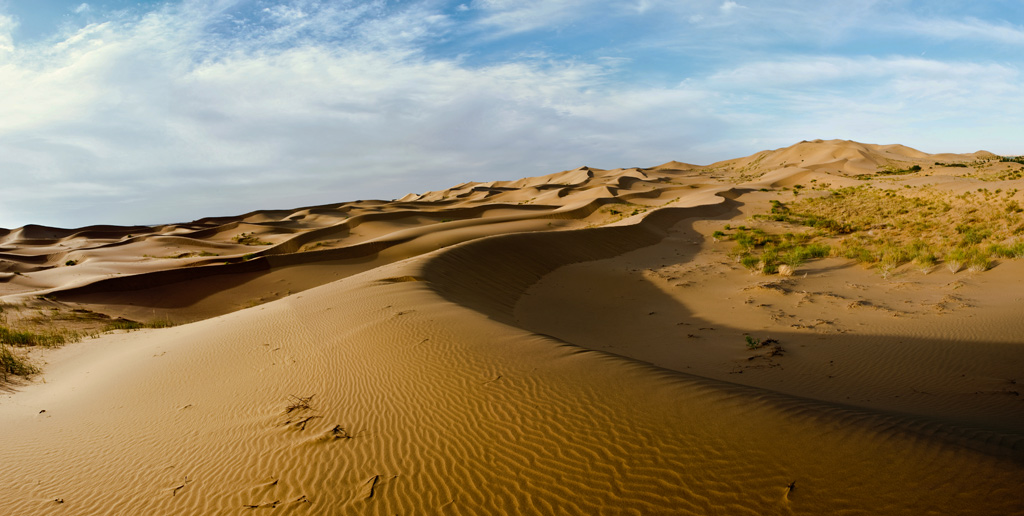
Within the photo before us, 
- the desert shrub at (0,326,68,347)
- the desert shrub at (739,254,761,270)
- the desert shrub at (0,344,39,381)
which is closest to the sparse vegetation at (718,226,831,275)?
the desert shrub at (739,254,761,270)

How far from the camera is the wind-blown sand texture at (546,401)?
2914mm

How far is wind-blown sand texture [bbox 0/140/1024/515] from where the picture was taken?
291 centimetres

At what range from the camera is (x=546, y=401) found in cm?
396

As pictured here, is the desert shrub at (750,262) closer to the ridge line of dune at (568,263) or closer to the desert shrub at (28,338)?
the ridge line of dune at (568,263)

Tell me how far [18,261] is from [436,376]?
92.6ft

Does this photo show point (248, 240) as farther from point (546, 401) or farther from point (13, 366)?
point (546, 401)

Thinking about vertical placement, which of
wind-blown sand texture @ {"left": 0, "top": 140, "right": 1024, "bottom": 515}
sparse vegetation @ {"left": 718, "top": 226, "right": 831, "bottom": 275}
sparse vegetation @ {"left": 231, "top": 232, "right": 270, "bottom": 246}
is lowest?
wind-blown sand texture @ {"left": 0, "top": 140, "right": 1024, "bottom": 515}

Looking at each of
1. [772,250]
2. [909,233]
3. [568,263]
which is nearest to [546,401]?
[568,263]

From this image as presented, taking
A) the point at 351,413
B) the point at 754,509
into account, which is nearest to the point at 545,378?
the point at 351,413

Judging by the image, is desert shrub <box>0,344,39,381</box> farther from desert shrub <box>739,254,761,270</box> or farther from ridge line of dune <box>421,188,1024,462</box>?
desert shrub <box>739,254,761,270</box>

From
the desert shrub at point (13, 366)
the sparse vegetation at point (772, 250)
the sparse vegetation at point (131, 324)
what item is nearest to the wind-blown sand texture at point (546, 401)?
the desert shrub at point (13, 366)

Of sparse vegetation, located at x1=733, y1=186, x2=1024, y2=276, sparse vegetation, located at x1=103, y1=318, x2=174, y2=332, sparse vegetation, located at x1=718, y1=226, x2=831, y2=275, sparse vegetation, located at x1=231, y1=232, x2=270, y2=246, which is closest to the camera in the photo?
sparse vegetation, located at x1=103, y1=318, x2=174, y2=332

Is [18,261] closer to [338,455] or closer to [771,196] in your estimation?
[338,455]

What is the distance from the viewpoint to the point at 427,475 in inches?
127
